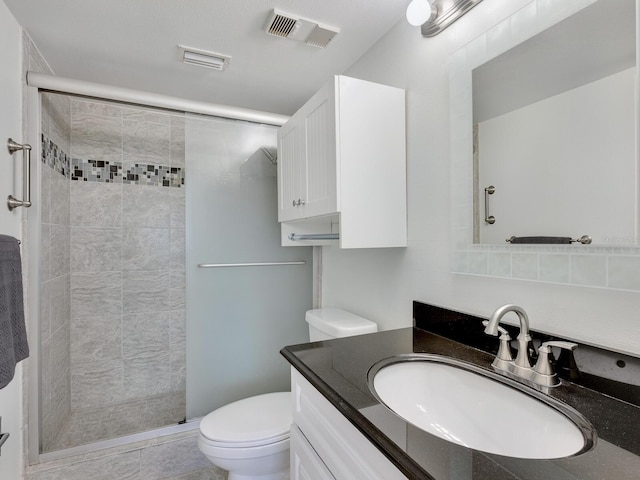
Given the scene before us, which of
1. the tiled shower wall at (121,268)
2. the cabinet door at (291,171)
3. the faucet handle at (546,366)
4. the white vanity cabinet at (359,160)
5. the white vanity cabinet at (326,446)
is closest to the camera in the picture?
the white vanity cabinet at (326,446)

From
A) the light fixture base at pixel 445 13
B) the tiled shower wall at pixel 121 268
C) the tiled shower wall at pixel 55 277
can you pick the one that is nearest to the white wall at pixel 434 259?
the light fixture base at pixel 445 13

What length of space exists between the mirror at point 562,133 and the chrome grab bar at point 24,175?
177cm

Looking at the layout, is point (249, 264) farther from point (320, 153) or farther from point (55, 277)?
point (55, 277)

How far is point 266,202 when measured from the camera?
2.02 metres

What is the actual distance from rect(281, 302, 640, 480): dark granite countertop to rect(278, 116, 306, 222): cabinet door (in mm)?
786

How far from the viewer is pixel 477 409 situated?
0.83 m

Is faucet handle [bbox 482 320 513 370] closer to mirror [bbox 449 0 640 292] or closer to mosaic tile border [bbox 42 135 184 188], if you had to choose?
mirror [bbox 449 0 640 292]

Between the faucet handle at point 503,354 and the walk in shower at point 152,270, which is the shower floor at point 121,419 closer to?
the walk in shower at point 152,270

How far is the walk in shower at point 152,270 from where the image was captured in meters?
1.83

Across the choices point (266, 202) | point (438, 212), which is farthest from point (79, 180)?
point (438, 212)

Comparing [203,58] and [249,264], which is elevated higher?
[203,58]

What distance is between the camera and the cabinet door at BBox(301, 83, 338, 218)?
1.29m

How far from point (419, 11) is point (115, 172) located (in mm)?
2121

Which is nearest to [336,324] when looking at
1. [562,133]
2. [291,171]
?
[291,171]
